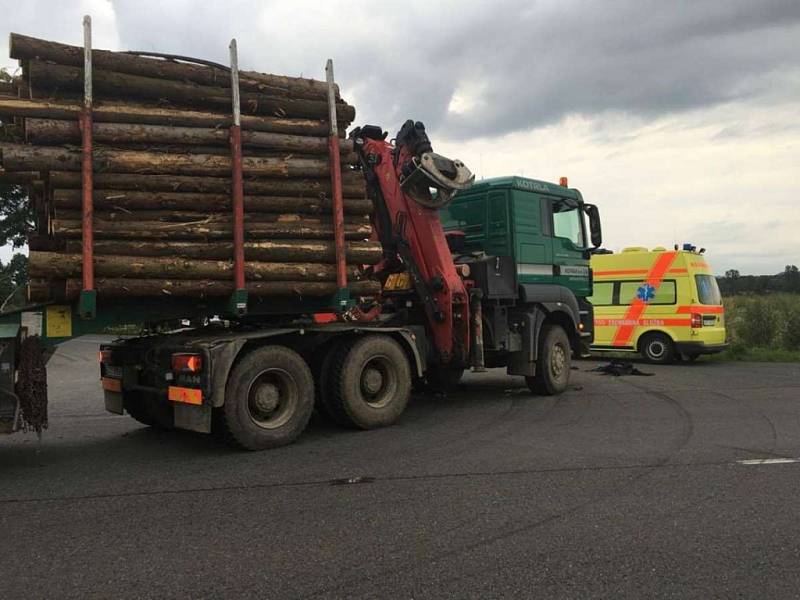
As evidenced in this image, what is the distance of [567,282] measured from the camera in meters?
10.5

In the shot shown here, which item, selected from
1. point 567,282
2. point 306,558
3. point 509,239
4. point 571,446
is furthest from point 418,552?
point 567,282

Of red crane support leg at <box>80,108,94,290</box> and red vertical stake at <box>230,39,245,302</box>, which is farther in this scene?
red vertical stake at <box>230,39,245,302</box>

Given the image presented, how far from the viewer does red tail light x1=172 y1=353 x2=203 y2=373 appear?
237 inches

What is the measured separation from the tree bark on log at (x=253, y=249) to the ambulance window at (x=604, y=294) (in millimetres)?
10179

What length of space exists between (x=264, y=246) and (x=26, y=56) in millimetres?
2578

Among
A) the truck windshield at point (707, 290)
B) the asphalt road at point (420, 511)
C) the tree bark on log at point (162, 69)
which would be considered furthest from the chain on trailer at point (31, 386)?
the truck windshield at point (707, 290)

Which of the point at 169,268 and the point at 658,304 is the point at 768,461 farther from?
the point at 658,304

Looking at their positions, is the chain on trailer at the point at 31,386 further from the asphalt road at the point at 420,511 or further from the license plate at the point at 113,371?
the license plate at the point at 113,371

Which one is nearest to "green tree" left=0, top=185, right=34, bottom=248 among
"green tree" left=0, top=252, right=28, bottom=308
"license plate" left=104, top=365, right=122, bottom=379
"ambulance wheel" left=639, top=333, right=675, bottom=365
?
"green tree" left=0, top=252, right=28, bottom=308

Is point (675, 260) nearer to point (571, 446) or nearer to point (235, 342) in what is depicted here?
point (571, 446)

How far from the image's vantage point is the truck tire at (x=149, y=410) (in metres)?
6.96

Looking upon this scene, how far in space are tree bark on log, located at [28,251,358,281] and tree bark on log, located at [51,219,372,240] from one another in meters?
0.20

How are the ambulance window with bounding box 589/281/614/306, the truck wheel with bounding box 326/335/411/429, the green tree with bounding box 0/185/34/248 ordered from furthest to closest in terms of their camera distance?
the ambulance window with bounding box 589/281/614/306, the green tree with bounding box 0/185/34/248, the truck wheel with bounding box 326/335/411/429

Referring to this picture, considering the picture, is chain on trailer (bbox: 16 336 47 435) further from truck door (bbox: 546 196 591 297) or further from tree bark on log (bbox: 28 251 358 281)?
truck door (bbox: 546 196 591 297)
